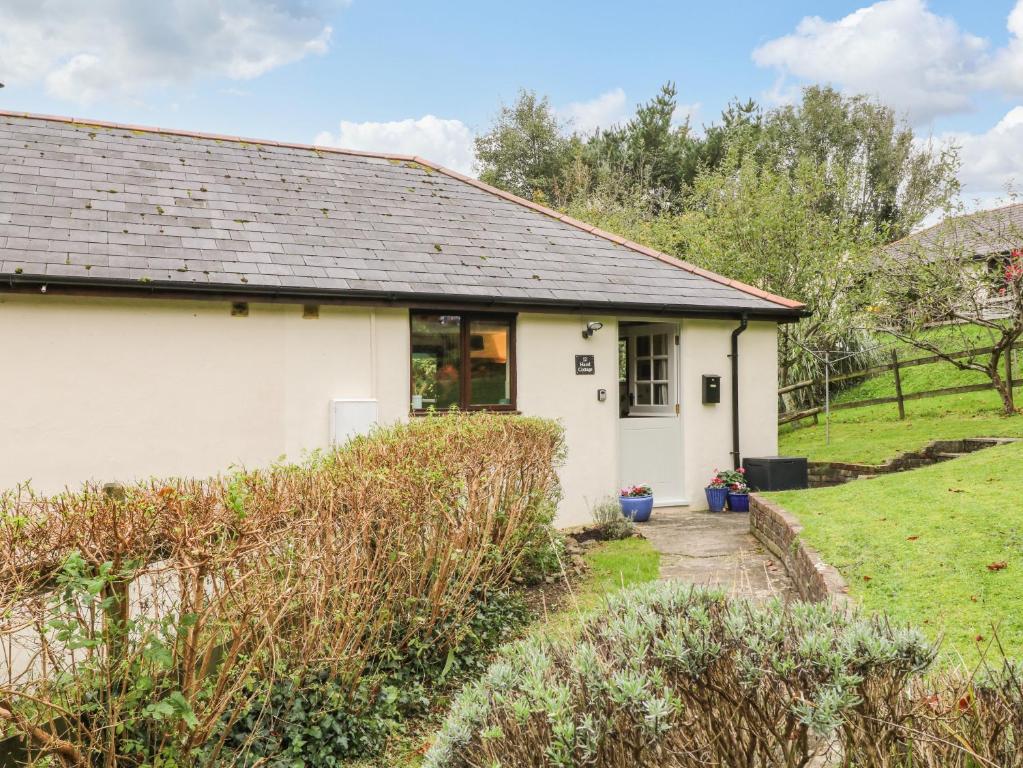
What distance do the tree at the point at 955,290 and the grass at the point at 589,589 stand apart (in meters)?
8.86

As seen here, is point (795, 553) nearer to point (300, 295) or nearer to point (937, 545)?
point (937, 545)

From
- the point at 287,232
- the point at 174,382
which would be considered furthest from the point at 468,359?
the point at 174,382

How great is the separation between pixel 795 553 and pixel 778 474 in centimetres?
476

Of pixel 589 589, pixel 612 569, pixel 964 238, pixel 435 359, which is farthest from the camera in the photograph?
pixel 964 238

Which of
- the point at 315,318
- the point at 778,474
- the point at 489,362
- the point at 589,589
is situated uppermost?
the point at 315,318

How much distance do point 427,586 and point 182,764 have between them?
2103 mm

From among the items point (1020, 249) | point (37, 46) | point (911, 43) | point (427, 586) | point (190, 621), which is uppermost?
point (911, 43)

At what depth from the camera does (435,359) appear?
10.3 metres

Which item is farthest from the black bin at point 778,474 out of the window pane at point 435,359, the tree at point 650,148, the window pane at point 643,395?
the tree at point 650,148

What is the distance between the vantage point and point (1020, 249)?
522 inches

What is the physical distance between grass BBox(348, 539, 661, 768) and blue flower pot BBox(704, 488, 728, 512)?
112 inches

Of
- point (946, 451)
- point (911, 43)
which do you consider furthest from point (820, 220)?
point (911, 43)

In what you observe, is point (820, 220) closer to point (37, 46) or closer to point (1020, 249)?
point (1020, 249)

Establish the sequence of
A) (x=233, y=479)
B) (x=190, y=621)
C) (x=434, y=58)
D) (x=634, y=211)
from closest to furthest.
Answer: (x=190, y=621) → (x=233, y=479) → (x=434, y=58) → (x=634, y=211)
